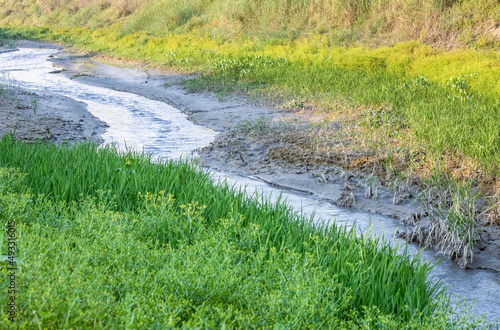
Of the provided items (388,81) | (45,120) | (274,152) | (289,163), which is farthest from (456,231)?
(45,120)

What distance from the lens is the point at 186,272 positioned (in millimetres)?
2322

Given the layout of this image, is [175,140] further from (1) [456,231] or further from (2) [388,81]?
(1) [456,231]

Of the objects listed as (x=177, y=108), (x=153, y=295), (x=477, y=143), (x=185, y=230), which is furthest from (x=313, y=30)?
(x=153, y=295)

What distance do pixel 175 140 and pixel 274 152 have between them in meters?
2.23

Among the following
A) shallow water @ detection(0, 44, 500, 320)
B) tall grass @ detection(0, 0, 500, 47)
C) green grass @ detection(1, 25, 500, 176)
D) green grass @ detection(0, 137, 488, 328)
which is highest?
tall grass @ detection(0, 0, 500, 47)

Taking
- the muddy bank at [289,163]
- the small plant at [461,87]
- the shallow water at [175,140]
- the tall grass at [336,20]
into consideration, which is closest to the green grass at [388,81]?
the small plant at [461,87]

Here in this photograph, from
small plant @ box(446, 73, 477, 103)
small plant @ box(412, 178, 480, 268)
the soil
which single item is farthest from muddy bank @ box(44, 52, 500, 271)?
small plant @ box(446, 73, 477, 103)

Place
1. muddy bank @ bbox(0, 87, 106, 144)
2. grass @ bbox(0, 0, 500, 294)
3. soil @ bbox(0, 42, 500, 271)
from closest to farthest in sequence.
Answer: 1. soil @ bbox(0, 42, 500, 271)
2. grass @ bbox(0, 0, 500, 294)
3. muddy bank @ bbox(0, 87, 106, 144)

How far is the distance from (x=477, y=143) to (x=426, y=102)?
279cm

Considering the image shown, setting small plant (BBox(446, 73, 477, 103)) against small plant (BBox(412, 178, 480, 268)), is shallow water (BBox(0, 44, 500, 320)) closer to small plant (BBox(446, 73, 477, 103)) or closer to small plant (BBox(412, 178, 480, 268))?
small plant (BBox(412, 178, 480, 268))

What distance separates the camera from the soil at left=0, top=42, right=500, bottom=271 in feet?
17.9

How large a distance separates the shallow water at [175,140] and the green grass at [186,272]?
1.21ft

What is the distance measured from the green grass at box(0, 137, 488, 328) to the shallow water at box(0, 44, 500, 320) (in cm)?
37

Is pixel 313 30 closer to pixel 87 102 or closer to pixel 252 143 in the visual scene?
pixel 87 102
